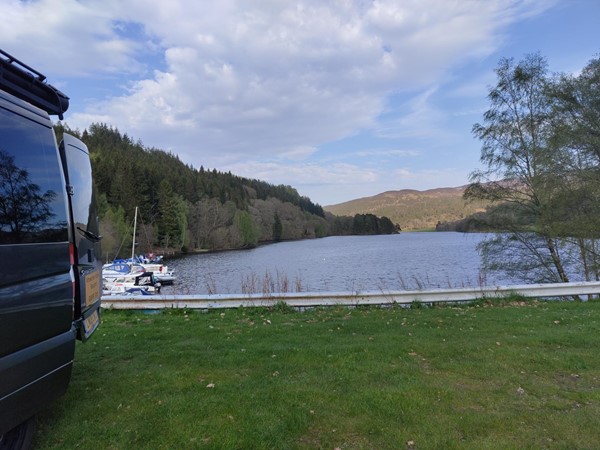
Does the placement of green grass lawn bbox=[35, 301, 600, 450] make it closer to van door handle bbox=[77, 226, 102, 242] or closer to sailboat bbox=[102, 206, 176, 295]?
van door handle bbox=[77, 226, 102, 242]

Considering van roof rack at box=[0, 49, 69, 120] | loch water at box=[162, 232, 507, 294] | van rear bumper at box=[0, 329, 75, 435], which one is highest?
van roof rack at box=[0, 49, 69, 120]

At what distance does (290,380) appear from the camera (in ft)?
13.4

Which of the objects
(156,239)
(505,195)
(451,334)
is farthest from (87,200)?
(156,239)

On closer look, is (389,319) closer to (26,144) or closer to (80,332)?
(80,332)

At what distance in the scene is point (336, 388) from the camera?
3.85m

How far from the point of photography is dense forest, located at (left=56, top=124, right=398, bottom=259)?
206 feet

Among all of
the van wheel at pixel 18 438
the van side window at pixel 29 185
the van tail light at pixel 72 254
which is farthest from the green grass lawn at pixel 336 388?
the van side window at pixel 29 185

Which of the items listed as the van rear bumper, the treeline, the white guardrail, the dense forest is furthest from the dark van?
the dense forest

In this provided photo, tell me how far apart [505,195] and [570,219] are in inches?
123

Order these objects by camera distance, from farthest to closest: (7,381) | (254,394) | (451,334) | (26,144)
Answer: (451,334) → (254,394) → (26,144) → (7,381)

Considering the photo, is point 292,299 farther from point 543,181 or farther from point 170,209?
point 170,209

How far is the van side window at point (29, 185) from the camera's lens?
241 centimetres

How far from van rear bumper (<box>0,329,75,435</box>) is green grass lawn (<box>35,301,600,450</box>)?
53cm

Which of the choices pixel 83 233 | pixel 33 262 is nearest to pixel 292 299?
pixel 83 233
